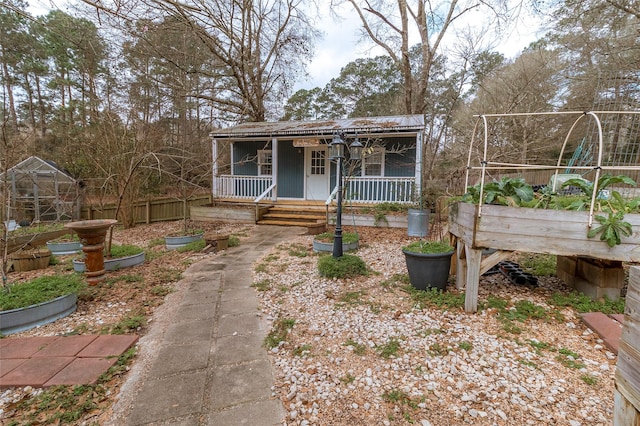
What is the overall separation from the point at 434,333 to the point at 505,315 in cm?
85

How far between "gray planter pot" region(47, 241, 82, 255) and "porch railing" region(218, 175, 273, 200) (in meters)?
4.59

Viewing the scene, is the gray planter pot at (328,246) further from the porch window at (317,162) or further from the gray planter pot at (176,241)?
the porch window at (317,162)

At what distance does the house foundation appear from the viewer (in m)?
2.86

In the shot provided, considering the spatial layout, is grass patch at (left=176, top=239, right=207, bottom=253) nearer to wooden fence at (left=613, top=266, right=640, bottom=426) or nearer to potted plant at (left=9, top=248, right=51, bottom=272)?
potted plant at (left=9, top=248, right=51, bottom=272)

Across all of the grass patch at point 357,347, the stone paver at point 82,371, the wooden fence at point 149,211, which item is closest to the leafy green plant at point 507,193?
the grass patch at point 357,347

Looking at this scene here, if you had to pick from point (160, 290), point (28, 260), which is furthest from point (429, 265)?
point (28, 260)

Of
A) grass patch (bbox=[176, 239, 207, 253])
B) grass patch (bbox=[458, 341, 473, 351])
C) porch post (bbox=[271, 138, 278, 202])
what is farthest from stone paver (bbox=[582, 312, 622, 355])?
porch post (bbox=[271, 138, 278, 202])

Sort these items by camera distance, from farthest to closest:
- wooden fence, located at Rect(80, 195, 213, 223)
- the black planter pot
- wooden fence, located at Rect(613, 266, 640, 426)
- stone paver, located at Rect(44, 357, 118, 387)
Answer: wooden fence, located at Rect(80, 195, 213, 223), the black planter pot, stone paver, located at Rect(44, 357, 118, 387), wooden fence, located at Rect(613, 266, 640, 426)

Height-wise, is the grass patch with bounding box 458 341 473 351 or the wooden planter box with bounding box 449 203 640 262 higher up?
the wooden planter box with bounding box 449 203 640 262

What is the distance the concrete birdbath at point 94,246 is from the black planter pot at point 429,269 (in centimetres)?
396

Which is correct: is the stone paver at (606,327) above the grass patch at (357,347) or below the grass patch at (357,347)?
above

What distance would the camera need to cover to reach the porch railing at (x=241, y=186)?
968 centimetres

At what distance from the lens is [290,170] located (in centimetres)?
1002

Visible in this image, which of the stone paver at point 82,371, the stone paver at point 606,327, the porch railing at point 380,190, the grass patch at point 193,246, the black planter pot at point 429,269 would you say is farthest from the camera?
the porch railing at point 380,190
